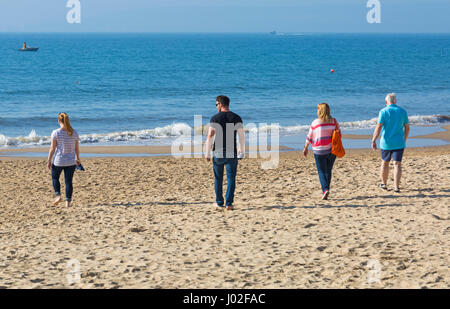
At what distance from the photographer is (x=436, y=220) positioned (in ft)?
22.2

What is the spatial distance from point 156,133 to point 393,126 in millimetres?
12347

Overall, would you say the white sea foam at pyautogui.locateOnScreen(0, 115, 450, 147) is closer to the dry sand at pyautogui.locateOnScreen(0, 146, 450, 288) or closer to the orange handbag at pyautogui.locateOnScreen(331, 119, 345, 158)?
the dry sand at pyautogui.locateOnScreen(0, 146, 450, 288)

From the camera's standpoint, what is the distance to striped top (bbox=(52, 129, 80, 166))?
7.66 metres

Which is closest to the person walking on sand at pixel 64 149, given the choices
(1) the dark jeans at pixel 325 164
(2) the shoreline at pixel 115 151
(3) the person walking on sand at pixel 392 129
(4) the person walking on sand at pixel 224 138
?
(4) the person walking on sand at pixel 224 138

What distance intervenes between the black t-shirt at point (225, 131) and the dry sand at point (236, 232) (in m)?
0.84

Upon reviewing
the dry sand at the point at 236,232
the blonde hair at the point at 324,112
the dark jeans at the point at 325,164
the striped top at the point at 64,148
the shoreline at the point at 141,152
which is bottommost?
the dry sand at the point at 236,232

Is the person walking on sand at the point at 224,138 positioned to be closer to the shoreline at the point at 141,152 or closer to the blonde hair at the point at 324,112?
the blonde hair at the point at 324,112

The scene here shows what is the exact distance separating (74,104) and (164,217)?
24.1m

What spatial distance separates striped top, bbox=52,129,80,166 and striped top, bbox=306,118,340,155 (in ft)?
10.3

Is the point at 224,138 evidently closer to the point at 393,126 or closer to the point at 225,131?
the point at 225,131

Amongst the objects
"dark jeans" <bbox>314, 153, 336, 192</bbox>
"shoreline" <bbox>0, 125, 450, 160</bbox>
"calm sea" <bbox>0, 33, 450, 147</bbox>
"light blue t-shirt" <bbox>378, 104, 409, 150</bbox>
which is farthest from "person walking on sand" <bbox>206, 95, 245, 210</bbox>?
"calm sea" <bbox>0, 33, 450, 147</bbox>

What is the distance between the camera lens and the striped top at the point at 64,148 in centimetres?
766

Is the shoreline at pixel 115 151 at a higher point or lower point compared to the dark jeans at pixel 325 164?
lower
